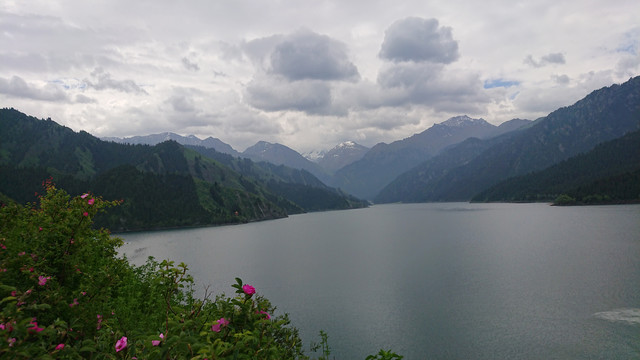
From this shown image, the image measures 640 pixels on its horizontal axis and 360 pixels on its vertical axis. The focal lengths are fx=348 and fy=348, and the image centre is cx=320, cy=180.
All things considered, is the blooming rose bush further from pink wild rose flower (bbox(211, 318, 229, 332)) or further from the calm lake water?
the calm lake water

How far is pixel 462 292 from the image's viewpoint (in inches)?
2773

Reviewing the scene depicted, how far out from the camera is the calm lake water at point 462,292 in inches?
1831

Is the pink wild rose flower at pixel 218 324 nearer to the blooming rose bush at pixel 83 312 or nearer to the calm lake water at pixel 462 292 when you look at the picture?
the blooming rose bush at pixel 83 312

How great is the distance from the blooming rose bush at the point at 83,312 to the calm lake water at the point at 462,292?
37848mm

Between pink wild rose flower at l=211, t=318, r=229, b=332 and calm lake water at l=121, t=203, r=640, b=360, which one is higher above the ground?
pink wild rose flower at l=211, t=318, r=229, b=332

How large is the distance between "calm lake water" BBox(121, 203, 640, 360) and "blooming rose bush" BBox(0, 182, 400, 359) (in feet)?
124

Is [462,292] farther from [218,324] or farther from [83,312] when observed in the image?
[218,324]

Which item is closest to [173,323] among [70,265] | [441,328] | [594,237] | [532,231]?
[70,265]

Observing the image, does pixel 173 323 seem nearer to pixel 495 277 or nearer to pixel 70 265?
pixel 70 265

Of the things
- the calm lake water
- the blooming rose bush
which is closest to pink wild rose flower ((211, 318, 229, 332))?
the blooming rose bush

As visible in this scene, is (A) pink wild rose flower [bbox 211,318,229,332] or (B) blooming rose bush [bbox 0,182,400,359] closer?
(B) blooming rose bush [bbox 0,182,400,359]

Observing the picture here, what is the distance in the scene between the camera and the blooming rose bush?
7.02 m

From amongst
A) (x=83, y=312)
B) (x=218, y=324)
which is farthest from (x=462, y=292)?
(x=218, y=324)

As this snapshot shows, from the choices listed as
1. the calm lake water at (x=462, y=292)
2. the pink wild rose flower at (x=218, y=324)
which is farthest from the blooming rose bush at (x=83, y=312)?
the calm lake water at (x=462, y=292)
